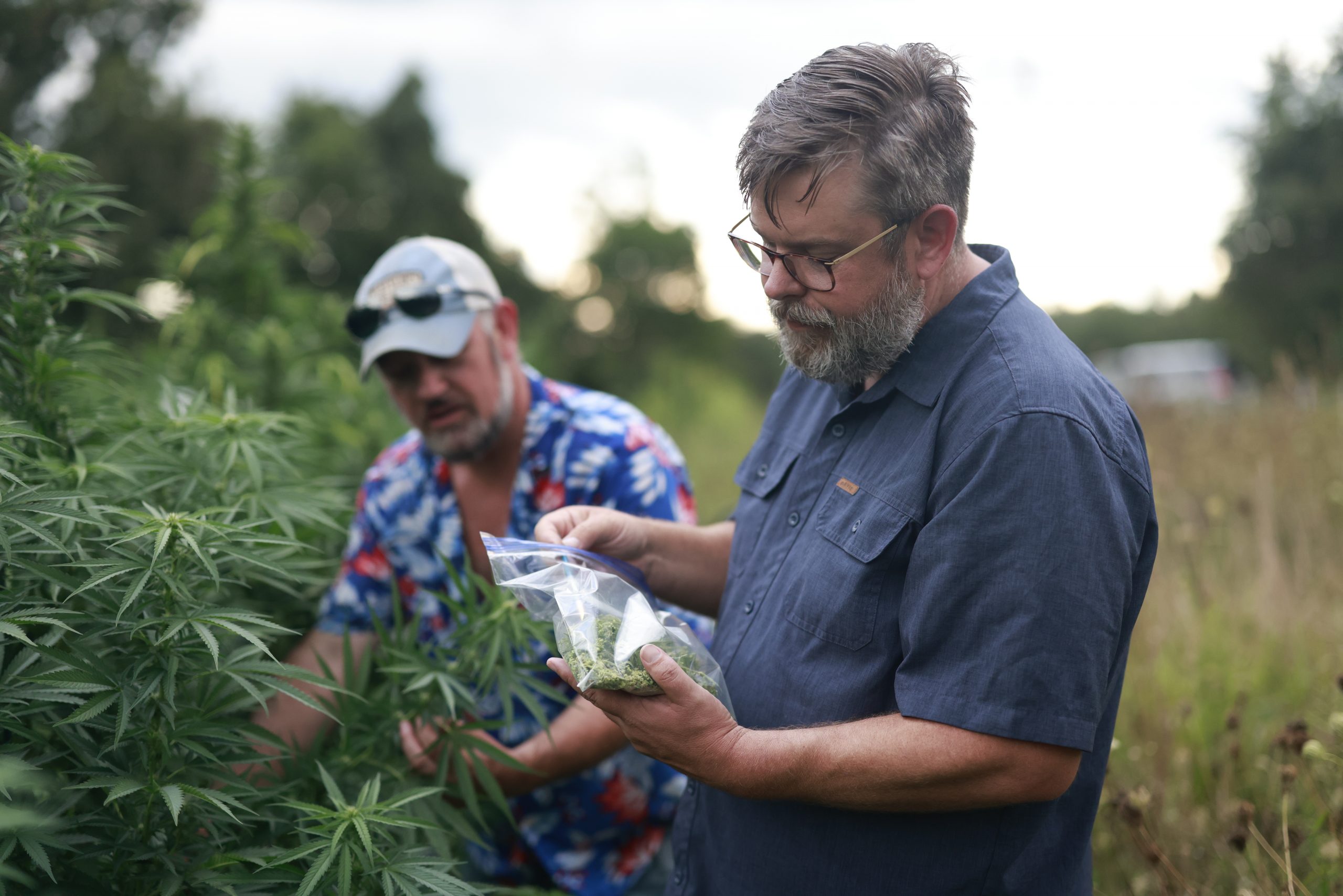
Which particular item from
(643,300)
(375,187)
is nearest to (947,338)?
(643,300)

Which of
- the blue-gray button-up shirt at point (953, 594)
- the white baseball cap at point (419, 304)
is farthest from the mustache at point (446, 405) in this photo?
the blue-gray button-up shirt at point (953, 594)

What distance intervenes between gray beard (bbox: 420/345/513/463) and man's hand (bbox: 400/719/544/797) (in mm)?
855

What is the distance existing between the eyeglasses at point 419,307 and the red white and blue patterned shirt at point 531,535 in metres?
0.33

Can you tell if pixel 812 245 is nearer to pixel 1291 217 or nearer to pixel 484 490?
pixel 484 490

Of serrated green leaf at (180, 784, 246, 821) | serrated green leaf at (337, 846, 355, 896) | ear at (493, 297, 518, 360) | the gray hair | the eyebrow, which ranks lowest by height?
serrated green leaf at (337, 846, 355, 896)

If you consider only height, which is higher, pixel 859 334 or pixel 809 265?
pixel 809 265

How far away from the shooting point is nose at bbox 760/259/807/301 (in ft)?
5.90

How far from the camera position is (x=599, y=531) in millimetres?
2156

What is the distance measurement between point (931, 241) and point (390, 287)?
178cm

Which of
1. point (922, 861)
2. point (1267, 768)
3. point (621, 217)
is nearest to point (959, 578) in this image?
point (922, 861)

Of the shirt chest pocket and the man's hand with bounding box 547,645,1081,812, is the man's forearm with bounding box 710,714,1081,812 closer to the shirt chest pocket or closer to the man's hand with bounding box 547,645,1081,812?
the man's hand with bounding box 547,645,1081,812

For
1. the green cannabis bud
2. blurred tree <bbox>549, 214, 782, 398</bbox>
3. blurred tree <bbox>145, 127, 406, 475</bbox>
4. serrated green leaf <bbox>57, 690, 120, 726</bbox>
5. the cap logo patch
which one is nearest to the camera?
serrated green leaf <bbox>57, 690, 120, 726</bbox>

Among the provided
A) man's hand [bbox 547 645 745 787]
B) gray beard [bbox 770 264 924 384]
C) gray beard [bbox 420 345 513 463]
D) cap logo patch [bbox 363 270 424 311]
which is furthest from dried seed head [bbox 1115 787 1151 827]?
cap logo patch [bbox 363 270 424 311]

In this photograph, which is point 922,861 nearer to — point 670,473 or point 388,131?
point 670,473
